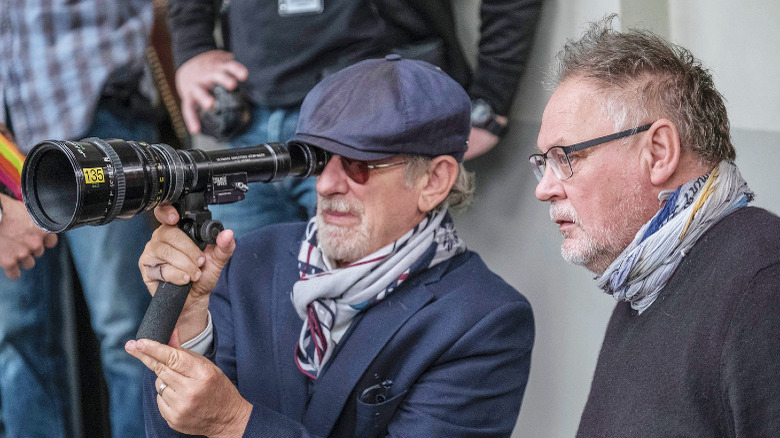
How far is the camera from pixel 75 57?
2.32 metres

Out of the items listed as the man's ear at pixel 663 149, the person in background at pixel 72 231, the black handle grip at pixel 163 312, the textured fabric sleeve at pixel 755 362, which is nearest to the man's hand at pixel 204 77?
the person in background at pixel 72 231

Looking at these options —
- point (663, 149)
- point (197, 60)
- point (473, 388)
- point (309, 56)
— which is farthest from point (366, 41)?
point (663, 149)

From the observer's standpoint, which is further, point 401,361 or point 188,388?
point 401,361

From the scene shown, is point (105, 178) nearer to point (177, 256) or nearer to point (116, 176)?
point (116, 176)

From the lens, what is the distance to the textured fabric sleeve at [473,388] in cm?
175

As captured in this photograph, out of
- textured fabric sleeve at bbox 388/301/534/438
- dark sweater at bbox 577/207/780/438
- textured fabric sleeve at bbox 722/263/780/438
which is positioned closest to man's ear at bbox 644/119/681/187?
dark sweater at bbox 577/207/780/438

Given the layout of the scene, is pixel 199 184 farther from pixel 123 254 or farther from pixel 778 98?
pixel 778 98

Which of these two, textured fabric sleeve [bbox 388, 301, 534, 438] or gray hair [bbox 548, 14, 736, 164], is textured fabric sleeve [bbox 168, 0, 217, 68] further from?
gray hair [bbox 548, 14, 736, 164]

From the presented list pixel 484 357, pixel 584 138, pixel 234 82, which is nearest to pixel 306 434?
pixel 484 357

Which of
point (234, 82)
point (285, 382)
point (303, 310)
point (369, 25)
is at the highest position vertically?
point (369, 25)

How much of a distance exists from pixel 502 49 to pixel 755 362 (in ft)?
4.58

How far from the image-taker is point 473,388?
1775 millimetres

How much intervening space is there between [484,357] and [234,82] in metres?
1.04

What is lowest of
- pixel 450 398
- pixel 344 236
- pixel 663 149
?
pixel 450 398
